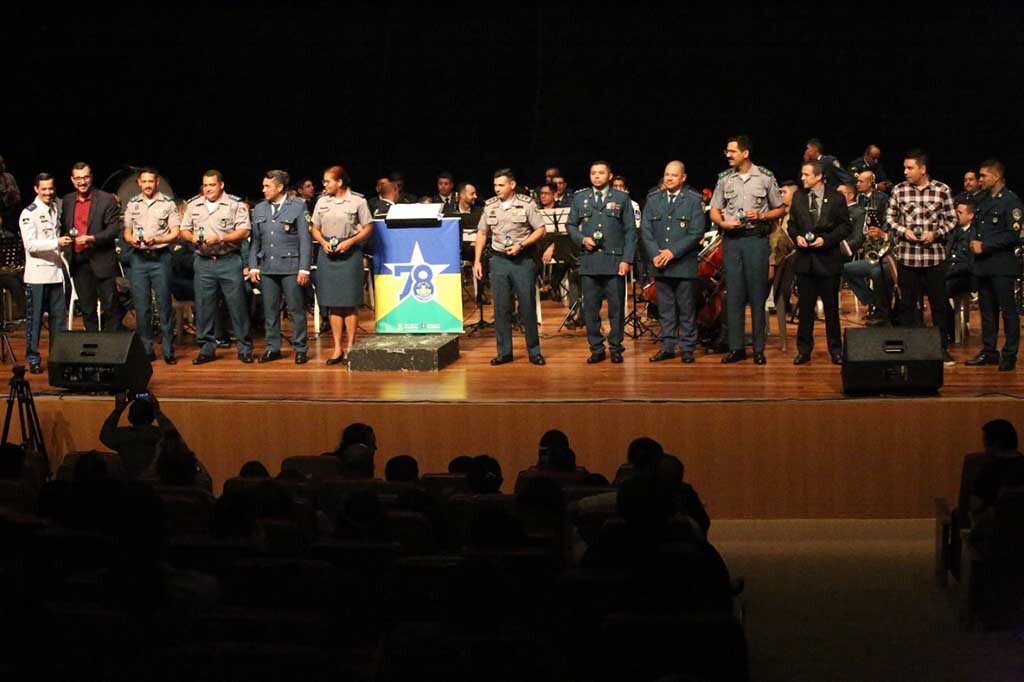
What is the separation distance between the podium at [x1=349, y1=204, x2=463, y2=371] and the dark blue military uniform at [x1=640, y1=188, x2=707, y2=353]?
1.56 metres

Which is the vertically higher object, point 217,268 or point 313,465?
point 217,268

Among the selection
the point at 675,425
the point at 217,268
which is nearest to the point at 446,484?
the point at 675,425

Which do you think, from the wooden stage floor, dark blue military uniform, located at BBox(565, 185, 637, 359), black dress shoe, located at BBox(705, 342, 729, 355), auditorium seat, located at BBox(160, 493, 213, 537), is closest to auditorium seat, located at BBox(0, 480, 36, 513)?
auditorium seat, located at BBox(160, 493, 213, 537)

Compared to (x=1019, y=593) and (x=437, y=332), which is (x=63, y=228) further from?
(x=1019, y=593)

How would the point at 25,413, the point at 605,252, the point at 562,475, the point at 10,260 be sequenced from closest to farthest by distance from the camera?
the point at 562,475 < the point at 25,413 < the point at 605,252 < the point at 10,260

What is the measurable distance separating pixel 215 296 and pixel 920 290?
5.37 metres

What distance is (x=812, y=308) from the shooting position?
10.2m

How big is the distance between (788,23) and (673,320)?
8237 millimetres

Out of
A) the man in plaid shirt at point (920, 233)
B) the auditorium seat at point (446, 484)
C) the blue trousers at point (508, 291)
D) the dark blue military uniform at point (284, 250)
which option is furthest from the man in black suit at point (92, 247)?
the man in plaid shirt at point (920, 233)

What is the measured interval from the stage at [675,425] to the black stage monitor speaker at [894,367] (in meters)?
0.13

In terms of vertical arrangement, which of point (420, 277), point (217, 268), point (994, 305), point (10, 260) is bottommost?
point (994, 305)

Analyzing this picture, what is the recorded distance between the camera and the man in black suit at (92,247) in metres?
10.7

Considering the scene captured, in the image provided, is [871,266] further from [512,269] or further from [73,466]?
[73,466]

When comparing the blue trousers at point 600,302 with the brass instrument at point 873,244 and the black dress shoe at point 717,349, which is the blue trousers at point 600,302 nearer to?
the black dress shoe at point 717,349
